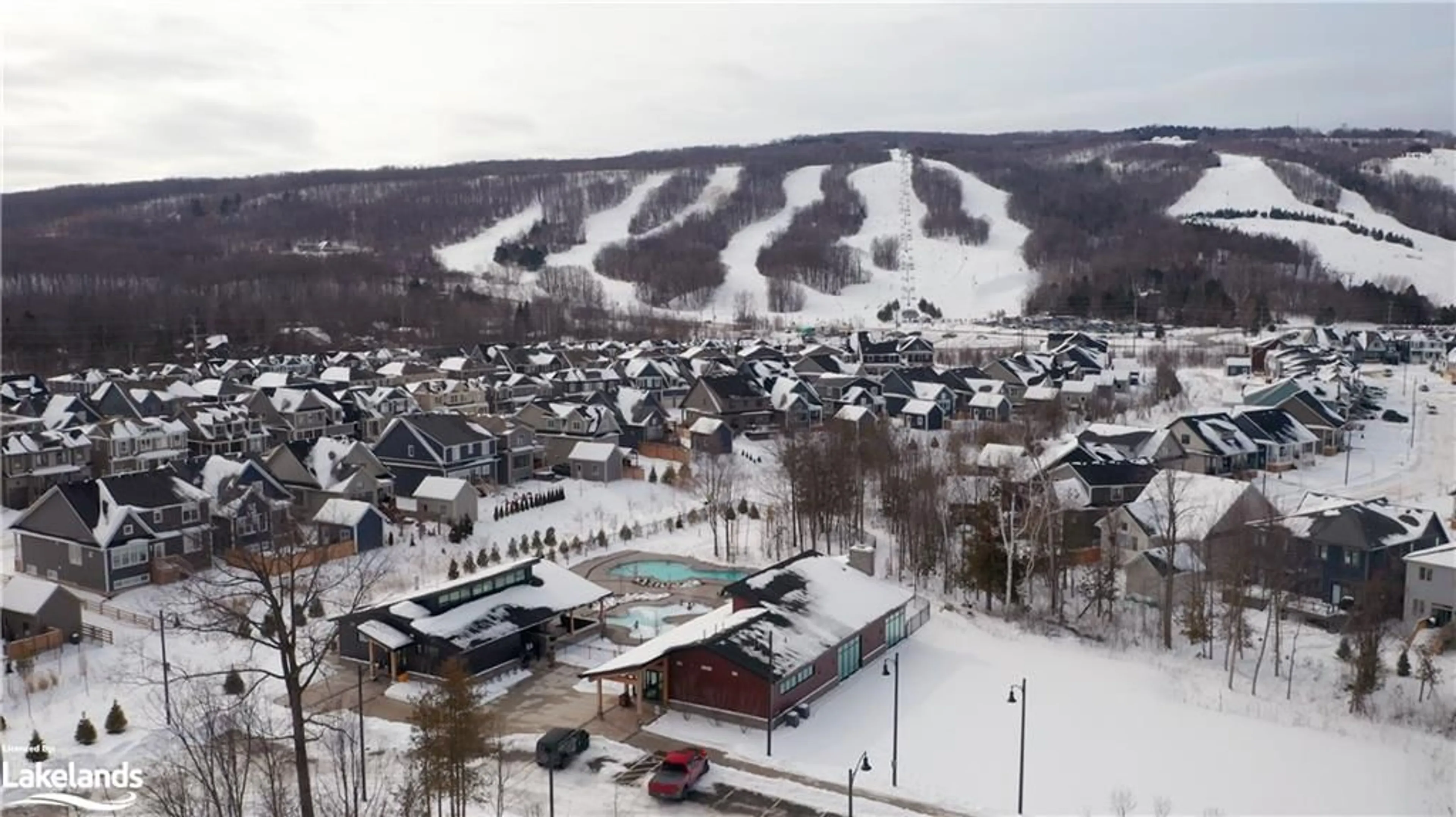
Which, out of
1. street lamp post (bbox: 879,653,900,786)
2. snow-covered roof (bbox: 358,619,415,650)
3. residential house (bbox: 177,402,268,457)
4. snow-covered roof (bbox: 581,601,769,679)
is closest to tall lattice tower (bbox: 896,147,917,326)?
residential house (bbox: 177,402,268,457)

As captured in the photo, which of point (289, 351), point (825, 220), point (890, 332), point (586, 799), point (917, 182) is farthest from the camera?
point (917, 182)

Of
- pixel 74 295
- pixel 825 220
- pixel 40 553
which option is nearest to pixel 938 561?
pixel 40 553

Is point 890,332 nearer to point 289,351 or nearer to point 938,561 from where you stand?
point 289,351

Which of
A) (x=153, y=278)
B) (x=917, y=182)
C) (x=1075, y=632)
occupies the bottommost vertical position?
(x=1075, y=632)

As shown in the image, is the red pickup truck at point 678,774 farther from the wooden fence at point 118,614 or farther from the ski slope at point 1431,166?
the ski slope at point 1431,166

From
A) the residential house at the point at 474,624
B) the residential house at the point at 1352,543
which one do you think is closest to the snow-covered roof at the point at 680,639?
the residential house at the point at 474,624

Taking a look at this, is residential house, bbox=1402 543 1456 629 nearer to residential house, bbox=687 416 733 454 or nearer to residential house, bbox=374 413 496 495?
residential house, bbox=687 416 733 454
